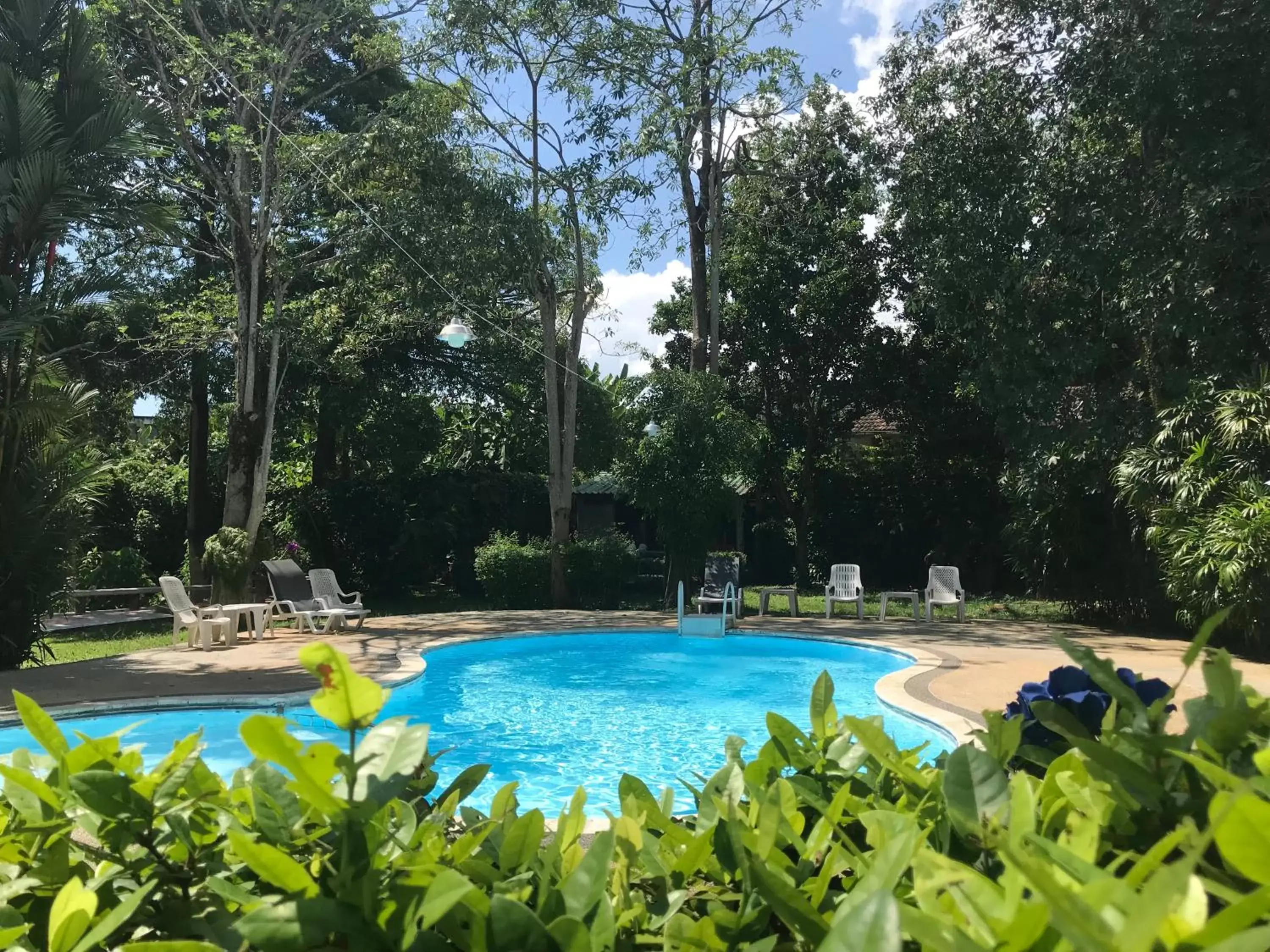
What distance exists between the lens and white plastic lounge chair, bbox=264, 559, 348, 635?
14.3 m

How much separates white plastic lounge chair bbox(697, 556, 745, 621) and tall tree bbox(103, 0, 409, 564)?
7.77 m

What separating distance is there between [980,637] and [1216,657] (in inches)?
524

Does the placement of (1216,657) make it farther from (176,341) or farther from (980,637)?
(176,341)

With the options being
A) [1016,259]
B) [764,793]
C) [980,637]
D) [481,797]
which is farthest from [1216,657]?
[1016,259]

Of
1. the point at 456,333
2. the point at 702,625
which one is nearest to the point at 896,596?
the point at 702,625

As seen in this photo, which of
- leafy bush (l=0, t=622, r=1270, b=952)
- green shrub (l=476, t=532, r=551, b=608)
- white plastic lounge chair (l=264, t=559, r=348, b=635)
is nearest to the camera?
leafy bush (l=0, t=622, r=1270, b=952)

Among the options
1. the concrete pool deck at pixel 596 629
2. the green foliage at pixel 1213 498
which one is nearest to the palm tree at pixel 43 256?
the concrete pool deck at pixel 596 629

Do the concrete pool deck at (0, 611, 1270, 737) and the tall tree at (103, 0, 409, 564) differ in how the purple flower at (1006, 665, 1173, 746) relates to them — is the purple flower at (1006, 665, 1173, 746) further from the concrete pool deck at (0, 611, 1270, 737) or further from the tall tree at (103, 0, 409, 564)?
the tall tree at (103, 0, 409, 564)

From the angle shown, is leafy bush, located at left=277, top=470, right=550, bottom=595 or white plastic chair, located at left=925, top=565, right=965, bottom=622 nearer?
white plastic chair, located at left=925, top=565, right=965, bottom=622

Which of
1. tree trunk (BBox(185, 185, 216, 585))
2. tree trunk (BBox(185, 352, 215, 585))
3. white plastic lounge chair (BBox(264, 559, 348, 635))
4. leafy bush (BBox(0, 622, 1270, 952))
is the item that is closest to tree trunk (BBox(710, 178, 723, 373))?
white plastic lounge chair (BBox(264, 559, 348, 635))

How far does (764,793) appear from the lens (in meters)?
1.32

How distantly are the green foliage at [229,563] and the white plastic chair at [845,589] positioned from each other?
369 inches

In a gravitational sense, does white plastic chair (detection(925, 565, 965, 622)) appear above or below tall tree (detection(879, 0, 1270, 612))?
below

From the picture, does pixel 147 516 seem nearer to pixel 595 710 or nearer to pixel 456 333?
pixel 456 333
